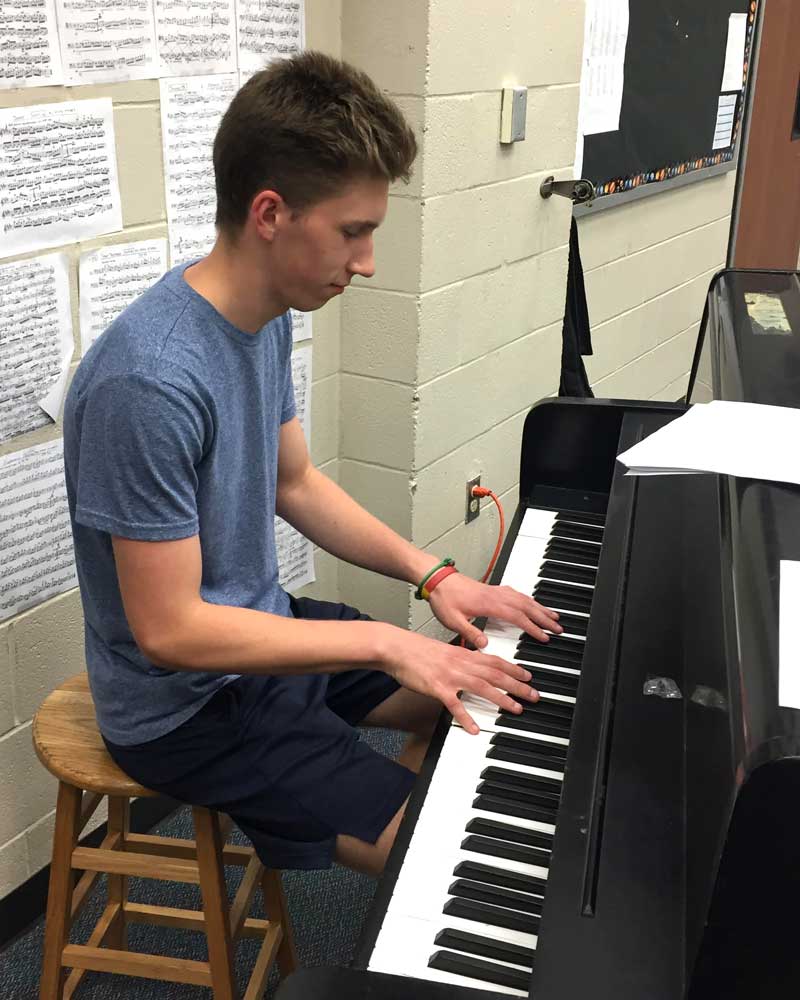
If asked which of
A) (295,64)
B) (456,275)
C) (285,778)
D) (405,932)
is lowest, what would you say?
(285,778)

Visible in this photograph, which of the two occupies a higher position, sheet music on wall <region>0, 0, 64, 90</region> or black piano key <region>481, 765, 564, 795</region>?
sheet music on wall <region>0, 0, 64, 90</region>

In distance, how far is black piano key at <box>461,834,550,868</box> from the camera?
991mm

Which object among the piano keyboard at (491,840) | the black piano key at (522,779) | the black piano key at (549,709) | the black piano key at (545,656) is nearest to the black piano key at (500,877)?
the piano keyboard at (491,840)

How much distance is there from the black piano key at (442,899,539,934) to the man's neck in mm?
683

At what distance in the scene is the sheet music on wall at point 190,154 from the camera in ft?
5.77

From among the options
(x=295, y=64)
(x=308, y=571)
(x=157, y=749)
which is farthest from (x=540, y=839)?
(x=308, y=571)

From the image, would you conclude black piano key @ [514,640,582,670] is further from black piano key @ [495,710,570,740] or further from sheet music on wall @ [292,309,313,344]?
sheet music on wall @ [292,309,313,344]

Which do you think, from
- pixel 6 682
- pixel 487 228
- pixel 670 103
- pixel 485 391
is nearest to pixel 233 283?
pixel 6 682

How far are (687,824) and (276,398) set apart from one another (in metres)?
0.73

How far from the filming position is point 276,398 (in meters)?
1.34

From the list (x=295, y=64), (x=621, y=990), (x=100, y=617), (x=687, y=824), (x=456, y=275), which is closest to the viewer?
(x=621, y=990)

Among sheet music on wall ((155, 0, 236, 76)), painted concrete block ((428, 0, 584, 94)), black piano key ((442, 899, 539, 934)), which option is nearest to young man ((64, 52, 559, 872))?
black piano key ((442, 899, 539, 934))

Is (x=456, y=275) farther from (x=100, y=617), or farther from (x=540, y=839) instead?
(x=540, y=839)

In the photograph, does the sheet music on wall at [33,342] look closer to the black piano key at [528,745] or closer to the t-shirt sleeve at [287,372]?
the t-shirt sleeve at [287,372]
